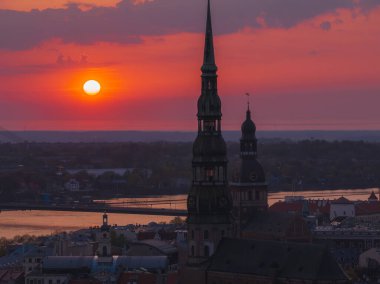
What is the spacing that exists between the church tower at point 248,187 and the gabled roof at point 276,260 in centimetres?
1056

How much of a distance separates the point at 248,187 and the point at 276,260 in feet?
41.1

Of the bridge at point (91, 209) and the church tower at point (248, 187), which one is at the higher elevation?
the bridge at point (91, 209)

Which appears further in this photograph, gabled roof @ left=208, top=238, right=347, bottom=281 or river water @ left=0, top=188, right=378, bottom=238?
river water @ left=0, top=188, right=378, bottom=238

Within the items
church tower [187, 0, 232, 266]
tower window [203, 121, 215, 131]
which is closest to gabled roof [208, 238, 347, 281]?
church tower [187, 0, 232, 266]

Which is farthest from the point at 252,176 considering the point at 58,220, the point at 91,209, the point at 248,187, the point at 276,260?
the point at 91,209

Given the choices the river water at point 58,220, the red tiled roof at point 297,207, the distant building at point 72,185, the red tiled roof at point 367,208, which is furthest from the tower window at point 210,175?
the distant building at point 72,185

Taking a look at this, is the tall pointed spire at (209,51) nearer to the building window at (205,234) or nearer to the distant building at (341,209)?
the building window at (205,234)

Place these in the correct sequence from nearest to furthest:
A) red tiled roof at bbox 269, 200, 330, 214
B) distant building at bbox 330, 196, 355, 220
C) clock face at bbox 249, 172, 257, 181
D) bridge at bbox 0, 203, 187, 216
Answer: clock face at bbox 249, 172, 257, 181 → red tiled roof at bbox 269, 200, 330, 214 → distant building at bbox 330, 196, 355, 220 → bridge at bbox 0, 203, 187, 216

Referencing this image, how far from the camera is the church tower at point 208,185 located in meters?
39.3

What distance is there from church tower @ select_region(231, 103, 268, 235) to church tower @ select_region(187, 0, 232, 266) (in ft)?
33.1

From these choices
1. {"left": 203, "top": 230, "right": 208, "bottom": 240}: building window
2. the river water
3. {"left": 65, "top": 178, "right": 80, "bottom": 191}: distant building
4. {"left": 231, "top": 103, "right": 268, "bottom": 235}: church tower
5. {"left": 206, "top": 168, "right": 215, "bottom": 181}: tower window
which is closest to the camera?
{"left": 206, "top": 168, "right": 215, "bottom": 181}: tower window

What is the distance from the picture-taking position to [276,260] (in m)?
38.2

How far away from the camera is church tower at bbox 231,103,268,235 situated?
50375mm

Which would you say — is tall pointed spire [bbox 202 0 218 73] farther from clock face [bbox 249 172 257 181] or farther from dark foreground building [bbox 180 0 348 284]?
clock face [bbox 249 172 257 181]
